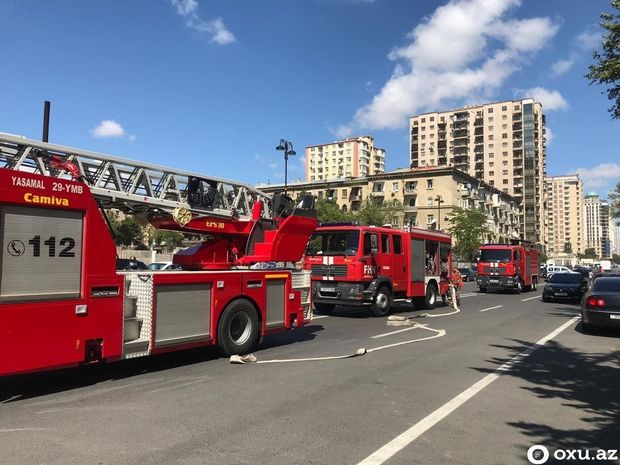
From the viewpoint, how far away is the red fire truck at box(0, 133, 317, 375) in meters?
5.95

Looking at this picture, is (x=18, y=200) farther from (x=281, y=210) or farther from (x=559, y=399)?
(x=559, y=399)

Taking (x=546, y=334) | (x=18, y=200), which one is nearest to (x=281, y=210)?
(x=18, y=200)

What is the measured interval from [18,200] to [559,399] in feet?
23.5

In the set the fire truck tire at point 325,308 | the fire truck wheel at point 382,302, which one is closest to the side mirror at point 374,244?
the fire truck wheel at point 382,302

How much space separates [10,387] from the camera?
6.73m

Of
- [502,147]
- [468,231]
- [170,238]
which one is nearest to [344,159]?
[502,147]

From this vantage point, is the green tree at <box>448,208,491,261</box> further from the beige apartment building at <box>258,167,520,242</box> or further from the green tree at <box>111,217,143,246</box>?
the green tree at <box>111,217,143,246</box>

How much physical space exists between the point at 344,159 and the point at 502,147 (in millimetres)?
49998

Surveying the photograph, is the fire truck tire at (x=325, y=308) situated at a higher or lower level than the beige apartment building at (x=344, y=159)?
lower

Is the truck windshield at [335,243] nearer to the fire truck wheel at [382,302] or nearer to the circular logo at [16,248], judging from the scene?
the fire truck wheel at [382,302]

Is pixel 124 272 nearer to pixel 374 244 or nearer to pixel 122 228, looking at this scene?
pixel 374 244

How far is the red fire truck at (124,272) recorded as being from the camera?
595cm

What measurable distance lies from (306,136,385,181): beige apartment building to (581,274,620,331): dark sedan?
472 ft

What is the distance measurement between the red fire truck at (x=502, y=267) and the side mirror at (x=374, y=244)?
664 inches
